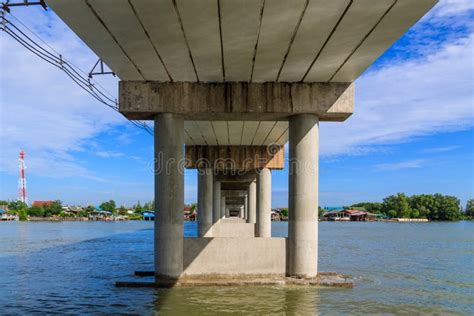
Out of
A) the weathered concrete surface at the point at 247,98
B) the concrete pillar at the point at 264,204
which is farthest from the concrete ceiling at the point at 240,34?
the concrete pillar at the point at 264,204

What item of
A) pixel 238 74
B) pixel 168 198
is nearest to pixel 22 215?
pixel 168 198

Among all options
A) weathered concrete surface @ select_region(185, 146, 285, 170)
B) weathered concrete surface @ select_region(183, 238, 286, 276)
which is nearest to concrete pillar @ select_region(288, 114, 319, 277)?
weathered concrete surface @ select_region(183, 238, 286, 276)

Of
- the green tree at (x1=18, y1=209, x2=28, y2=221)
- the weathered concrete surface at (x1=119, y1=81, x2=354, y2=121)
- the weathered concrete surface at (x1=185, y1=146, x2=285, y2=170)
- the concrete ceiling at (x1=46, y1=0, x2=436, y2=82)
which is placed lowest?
the green tree at (x1=18, y1=209, x2=28, y2=221)

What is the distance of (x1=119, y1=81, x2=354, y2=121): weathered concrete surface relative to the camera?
14664 millimetres

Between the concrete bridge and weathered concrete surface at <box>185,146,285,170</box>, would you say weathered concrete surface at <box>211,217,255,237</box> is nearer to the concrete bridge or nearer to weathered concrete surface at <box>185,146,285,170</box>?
weathered concrete surface at <box>185,146,285,170</box>

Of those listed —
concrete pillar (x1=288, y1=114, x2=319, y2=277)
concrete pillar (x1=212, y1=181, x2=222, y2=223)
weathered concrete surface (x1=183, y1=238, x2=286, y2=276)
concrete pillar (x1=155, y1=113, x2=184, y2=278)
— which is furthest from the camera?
concrete pillar (x1=212, y1=181, x2=222, y2=223)

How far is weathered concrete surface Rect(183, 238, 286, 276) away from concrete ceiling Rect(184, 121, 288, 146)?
7.69 meters

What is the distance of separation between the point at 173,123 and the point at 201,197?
21865 millimetres

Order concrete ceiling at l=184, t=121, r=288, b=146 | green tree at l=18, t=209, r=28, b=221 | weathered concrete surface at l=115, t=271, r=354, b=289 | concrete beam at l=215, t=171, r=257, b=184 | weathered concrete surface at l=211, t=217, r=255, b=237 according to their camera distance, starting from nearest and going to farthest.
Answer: weathered concrete surface at l=115, t=271, r=354, b=289 → concrete ceiling at l=184, t=121, r=288, b=146 → weathered concrete surface at l=211, t=217, r=255, b=237 → concrete beam at l=215, t=171, r=257, b=184 → green tree at l=18, t=209, r=28, b=221

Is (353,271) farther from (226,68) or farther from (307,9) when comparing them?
(307,9)

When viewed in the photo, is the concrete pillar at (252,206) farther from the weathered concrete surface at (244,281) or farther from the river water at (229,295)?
the weathered concrete surface at (244,281)

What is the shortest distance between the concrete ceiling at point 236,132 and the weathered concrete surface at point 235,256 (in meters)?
7.69

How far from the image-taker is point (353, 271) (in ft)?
72.7

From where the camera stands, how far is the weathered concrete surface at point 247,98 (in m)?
14.7
